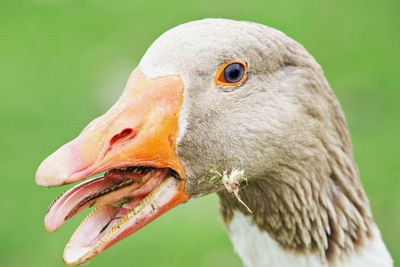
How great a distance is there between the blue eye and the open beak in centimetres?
21

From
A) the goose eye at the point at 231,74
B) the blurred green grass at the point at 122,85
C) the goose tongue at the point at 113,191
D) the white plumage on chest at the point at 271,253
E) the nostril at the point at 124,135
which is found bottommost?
the white plumage on chest at the point at 271,253

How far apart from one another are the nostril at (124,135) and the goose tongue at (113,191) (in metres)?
0.25

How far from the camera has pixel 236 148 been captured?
3.35 metres

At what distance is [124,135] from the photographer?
3035 mm

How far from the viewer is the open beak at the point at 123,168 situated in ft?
9.62

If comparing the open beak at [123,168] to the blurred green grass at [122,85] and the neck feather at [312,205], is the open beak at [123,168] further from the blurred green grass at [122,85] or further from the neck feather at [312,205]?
the blurred green grass at [122,85]

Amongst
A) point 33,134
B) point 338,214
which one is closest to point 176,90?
point 338,214

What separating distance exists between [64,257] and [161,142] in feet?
1.79

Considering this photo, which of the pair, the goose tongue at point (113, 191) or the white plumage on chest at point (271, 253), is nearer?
the goose tongue at point (113, 191)

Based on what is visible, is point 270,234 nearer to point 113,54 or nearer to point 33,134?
point 33,134

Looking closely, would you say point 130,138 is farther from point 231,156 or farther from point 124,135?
point 231,156

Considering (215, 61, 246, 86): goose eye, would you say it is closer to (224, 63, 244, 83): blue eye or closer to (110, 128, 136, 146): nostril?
(224, 63, 244, 83): blue eye

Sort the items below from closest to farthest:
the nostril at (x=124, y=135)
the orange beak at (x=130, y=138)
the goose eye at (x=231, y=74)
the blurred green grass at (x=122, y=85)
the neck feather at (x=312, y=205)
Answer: the orange beak at (x=130, y=138), the nostril at (x=124, y=135), the goose eye at (x=231, y=74), the neck feather at (x=312, y=205), the blurred green grass at (x=122, y=85)

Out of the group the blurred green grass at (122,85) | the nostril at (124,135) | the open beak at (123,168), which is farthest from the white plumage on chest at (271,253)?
the blurred green grass at (122,85)
